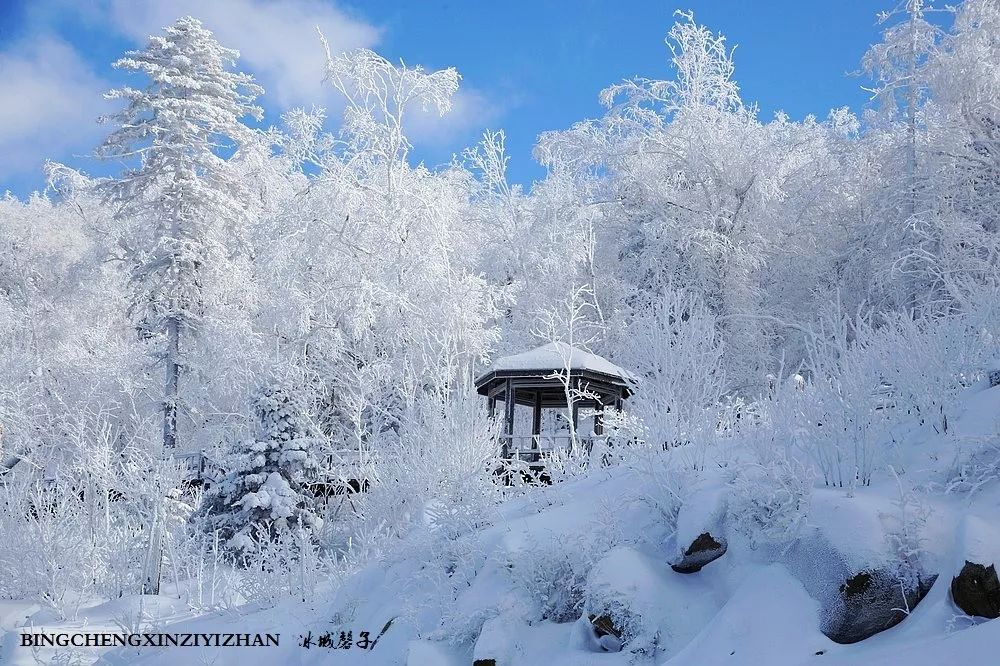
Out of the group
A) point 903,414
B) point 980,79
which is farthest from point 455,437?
point 980,79

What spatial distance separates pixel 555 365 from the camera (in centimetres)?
1558

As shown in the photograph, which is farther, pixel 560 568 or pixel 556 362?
pixel 556 362

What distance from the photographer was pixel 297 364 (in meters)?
19.6

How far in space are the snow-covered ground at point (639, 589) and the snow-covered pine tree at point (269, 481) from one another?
5708 mm

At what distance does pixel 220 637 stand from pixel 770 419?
19.0ft

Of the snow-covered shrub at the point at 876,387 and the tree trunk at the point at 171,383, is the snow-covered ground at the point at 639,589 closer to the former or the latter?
the snow-covered shrub at the point at 876,387

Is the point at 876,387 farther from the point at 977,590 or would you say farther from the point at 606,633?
the point at 606,633

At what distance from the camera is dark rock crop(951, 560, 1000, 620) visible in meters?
3.79

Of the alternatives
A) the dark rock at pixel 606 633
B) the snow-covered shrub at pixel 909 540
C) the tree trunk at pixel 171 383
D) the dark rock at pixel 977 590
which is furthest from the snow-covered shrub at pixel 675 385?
the tree trunk at pixel 171 383

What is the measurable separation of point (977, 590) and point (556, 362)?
1191cm

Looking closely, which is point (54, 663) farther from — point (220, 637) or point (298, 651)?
point (298, 651)

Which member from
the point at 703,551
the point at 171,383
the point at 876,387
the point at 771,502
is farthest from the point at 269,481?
the point at 876,387

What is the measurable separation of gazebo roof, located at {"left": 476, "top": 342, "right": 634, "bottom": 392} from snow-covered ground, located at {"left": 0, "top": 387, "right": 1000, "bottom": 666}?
701 cm

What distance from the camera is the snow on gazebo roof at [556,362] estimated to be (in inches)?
615
